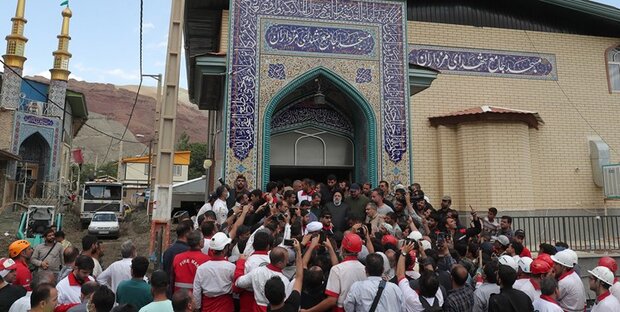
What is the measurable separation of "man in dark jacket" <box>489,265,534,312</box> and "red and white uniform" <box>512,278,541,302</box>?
42cm

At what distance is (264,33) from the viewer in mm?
9422

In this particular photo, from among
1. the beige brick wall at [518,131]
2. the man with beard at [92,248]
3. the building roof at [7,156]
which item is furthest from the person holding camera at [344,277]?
the building roof at [7,156]

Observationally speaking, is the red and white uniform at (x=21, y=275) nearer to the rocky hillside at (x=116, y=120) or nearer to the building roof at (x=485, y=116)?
the building roof at (x=485, y=116)

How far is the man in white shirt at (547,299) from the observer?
12.0 feet

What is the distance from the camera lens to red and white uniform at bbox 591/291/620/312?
11.9 feet

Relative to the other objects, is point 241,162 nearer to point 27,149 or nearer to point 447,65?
point 447,65

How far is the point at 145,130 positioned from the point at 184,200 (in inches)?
2635

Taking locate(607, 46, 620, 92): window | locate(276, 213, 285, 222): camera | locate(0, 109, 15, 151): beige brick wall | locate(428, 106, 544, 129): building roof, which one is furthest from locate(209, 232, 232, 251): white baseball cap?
locate(0, 109, 15, 151): beige brick wall

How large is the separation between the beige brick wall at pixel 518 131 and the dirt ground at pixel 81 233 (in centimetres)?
937

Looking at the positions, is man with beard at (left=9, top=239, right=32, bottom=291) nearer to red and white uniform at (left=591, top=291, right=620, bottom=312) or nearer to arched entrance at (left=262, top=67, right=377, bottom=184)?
red and white uniform at (left=591, top=291, right=620, bottom=312)

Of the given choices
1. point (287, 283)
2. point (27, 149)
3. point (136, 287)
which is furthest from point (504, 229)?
point (27, 149)

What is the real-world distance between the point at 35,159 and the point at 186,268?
27107 millimetres

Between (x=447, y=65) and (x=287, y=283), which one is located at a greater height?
(x=447, y=65)

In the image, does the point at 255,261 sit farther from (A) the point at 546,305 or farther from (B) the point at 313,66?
(B) the point at 313,66
